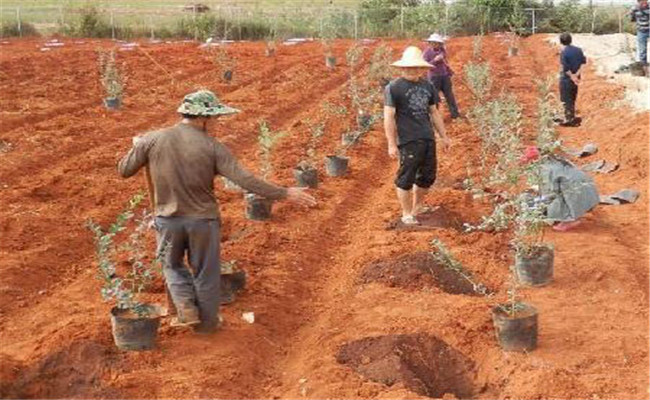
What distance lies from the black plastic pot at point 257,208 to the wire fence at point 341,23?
24279mm

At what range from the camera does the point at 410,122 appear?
26.3 feet

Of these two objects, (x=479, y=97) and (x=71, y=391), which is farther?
(x=479, y=97)

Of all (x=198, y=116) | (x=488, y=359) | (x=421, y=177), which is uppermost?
(x=198, y=116)

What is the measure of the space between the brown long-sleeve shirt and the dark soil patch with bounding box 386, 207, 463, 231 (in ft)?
9.54

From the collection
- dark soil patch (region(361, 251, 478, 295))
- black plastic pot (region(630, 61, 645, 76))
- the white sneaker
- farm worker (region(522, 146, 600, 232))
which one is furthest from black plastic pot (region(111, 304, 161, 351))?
black plastic pot (region(630, 61, 645, 76))

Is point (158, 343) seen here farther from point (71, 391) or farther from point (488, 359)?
point (488, 359)

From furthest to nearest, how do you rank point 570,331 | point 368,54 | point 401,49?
point 401,49 → point 368,54 → point 570,331

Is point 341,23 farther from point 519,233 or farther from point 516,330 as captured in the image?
point 516,330

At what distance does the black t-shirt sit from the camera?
314 inches

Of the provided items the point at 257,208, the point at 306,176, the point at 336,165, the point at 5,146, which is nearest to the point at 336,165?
the point at 336,165

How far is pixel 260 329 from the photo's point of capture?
234 inches

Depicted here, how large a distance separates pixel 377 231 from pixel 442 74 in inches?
222

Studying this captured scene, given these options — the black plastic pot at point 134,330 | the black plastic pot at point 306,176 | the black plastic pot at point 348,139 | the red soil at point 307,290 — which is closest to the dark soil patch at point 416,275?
the red soil at point 307,290

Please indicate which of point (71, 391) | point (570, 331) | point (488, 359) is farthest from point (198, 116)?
point (570, 331)
